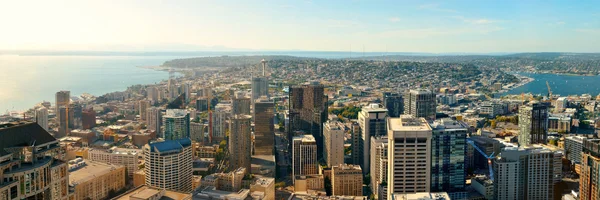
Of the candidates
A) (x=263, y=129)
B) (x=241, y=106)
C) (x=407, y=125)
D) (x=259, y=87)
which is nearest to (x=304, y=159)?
(x=263, y=129)

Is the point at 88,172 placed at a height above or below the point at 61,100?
below

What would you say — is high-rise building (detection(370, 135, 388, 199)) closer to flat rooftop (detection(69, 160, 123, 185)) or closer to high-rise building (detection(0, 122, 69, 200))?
flat rooftop (detection(69, 160, 123, 185))

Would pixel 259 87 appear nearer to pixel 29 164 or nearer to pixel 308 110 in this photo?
pixel 308 110

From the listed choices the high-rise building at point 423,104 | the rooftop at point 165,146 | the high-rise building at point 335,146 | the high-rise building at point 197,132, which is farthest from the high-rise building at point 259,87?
the rooftop at point 165,146

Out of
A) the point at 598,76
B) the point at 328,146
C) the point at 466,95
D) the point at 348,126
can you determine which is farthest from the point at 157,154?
the point at 598,76

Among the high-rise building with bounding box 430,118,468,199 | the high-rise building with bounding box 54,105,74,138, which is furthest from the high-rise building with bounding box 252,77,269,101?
the high-rise building with bounding box 430,118,468,199
